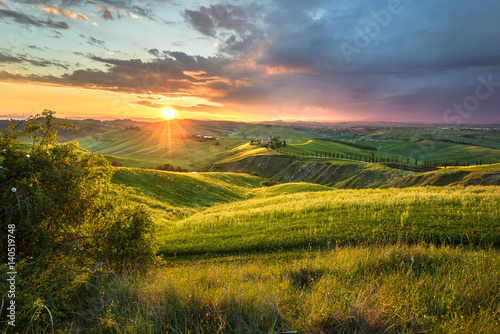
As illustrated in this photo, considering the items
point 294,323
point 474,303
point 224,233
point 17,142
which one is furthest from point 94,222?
point 474,303

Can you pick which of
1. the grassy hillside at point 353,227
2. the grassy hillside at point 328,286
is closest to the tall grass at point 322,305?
the grassy hillside at point 328,286

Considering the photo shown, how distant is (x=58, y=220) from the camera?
7.03m

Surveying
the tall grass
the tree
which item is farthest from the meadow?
the tree

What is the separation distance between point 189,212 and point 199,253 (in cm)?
1755

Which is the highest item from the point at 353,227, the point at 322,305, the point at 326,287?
the point at 322,305

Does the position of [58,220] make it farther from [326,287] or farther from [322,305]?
[326,287]

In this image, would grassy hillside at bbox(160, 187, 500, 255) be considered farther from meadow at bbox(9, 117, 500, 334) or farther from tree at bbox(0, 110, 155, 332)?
tree at bbox(0, 110, 155, 332)

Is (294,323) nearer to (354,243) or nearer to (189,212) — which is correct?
(354,243)

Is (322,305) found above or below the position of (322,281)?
above

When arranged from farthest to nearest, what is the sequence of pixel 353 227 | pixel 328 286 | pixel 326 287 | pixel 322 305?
pixel 353 227 < pixel 326 287 < pixel 328 286 < pixel 322 305

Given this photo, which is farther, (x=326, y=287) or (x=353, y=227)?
(x=353, y=227)

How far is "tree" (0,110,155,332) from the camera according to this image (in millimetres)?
5625

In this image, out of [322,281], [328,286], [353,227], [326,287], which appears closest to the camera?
[328,286]

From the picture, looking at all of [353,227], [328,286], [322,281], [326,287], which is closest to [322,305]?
[328,286]
